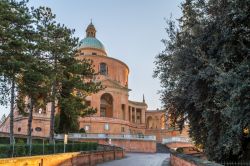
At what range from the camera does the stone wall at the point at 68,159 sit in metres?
15.2

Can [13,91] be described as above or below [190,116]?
above

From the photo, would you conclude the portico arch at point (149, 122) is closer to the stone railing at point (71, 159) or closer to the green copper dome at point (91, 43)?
the green copper dome at point (91, 43)

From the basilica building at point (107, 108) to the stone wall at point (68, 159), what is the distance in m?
26.5

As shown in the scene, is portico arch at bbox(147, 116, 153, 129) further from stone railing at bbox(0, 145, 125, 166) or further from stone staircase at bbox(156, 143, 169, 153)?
stone railing at bbox(0, 145, 125, 166)

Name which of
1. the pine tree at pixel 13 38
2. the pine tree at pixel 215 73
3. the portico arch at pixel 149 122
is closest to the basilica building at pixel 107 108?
the portico arch at pixel 149 122

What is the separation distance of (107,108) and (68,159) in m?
48.9

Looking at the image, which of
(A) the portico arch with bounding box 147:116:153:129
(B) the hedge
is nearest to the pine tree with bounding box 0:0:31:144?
(B) the hedge

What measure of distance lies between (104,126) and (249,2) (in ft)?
184

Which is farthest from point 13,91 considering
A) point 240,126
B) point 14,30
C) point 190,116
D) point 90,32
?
point 90,32

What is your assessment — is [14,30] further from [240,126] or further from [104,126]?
[104,126]

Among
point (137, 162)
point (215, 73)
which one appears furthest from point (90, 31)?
point (215, 73)

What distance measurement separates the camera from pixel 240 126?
11539 mm

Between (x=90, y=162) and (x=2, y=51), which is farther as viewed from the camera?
(x=90, y=162)

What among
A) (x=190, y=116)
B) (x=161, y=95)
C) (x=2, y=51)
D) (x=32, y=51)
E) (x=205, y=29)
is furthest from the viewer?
(x=32, y=51)
